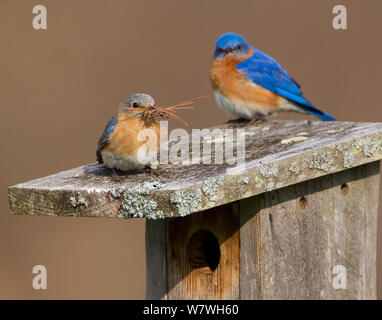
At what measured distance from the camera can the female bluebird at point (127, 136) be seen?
3.91 m

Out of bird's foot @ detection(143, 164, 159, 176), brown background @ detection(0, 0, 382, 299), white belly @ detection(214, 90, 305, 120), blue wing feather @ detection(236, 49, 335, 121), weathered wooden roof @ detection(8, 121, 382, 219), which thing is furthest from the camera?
brown background @ detection(0, 0, 382, 299)

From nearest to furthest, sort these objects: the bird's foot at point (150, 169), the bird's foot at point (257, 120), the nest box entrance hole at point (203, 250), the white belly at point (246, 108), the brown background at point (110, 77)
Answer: the bird's foot at point (150, 169), the nest box entrance hole at point (203, 250), the bird's foot at point (257, 120), the white belly at point (246, 108), the brown background at point (110, 77)

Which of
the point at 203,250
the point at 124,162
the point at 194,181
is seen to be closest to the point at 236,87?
the point at 203,250

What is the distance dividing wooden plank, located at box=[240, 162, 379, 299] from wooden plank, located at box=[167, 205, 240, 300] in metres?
0.07

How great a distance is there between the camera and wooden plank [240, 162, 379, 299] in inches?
151

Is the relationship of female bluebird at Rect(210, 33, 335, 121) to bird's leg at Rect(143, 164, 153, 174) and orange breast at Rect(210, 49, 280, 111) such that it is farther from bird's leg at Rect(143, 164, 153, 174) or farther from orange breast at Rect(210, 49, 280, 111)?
bird's leg at Rect(143, 164, 153, 174)

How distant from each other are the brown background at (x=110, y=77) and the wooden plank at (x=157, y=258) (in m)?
2.78

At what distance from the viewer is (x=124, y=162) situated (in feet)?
12.9

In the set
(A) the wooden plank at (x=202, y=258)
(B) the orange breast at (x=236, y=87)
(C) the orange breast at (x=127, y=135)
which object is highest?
(B) the orange breast at (x=236, y=87)

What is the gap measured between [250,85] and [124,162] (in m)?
2.20

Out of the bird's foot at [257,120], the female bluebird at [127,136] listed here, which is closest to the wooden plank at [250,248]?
the female bluebird at [127,136]

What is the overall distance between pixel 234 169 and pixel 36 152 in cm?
464

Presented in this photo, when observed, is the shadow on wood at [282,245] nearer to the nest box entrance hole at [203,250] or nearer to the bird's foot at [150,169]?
the nest box entrance hole at [203,250]

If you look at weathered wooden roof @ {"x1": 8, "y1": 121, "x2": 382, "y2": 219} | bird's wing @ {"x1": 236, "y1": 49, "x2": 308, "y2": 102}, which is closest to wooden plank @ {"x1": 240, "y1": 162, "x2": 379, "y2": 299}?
weathered wooden roof @ {"x1": 8, "y1": 121, "x2": 382, "y2": 219}
